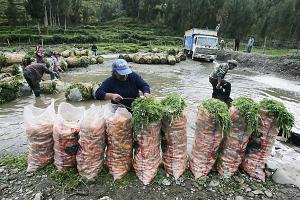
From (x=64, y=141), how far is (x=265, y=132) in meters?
2.98

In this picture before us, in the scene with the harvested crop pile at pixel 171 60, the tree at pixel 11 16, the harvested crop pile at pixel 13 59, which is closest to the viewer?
the harvested crop pile at pixel 13 59

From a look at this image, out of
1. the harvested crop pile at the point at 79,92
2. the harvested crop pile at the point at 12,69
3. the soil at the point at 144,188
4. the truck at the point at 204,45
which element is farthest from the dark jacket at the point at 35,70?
the truck at the point at 204,45

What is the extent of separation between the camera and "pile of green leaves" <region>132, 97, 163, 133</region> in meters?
3.72

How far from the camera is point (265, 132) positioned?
Answer: 4.04m

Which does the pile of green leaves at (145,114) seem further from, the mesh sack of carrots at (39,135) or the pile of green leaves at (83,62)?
the pile of green leaves at (83,62)

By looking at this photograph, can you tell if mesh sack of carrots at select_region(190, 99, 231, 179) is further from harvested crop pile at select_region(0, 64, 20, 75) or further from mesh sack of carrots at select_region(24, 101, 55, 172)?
harvested crop pile at select_region(0, 64, 20, 75)

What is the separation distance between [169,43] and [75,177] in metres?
44.1

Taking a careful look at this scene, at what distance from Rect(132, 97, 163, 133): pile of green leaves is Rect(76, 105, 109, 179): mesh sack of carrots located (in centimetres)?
54

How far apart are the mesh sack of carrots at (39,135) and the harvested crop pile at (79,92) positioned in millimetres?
5745

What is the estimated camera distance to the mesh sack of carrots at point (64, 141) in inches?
159

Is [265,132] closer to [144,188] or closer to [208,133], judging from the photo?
[208,133]

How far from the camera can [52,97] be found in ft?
34.7

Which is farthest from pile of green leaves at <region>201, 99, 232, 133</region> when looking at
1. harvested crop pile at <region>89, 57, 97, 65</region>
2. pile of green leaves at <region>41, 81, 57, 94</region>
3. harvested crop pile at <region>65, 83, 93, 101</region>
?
harvested crop pile at <region>89, 57, 97, 65</region>

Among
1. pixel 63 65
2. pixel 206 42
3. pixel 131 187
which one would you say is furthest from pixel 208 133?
pixel 206 42
